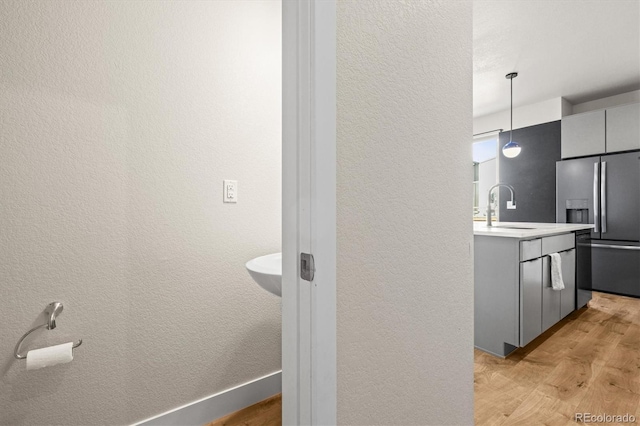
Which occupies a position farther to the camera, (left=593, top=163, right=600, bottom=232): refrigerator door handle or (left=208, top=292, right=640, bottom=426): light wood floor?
(left=593, top=163, right=600, bottom=232): refrigerator door handle

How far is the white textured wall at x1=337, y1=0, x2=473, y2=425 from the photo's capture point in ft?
2.30

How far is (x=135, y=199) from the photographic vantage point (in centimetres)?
133

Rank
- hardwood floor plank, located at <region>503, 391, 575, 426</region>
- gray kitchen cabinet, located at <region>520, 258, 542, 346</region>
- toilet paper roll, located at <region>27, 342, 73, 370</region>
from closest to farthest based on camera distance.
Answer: toilet paper roll, located at <region>27, 342, 73, 370</region>
hardwood floor plank, located at <region>503, 391, 575, 426</region>
gray kitchen cabinet, located at <region>520, 258, 542, 346</region>

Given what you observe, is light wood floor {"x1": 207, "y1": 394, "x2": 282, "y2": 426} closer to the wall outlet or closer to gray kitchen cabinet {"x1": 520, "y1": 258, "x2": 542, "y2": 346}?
the wall outlet

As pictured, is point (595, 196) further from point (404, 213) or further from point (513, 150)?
point (404, 213)

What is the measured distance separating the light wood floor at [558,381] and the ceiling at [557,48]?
8.56ft

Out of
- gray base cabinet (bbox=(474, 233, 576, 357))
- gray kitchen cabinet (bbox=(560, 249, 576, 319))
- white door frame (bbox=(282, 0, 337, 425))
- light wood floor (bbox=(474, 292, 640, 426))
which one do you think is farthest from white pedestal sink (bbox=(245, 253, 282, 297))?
gray kitchen cabinet (bbox=(560, 249, 576, 319))

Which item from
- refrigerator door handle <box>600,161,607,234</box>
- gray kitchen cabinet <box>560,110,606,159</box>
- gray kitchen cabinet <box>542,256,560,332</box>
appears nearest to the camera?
gray kitchen cabinet <box>542,256,560,332</box>

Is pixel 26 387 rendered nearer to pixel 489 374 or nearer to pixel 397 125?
pixel 397 125

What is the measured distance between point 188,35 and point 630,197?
453cm

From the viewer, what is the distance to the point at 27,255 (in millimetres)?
1138

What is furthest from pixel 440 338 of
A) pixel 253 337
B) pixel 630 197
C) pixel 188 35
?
pixel 630 197

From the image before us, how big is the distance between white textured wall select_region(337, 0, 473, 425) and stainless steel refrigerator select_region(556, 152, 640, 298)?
3.15m

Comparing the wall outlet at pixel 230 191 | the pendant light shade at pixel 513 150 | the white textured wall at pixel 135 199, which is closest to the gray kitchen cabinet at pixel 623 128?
the pendant light shade at pixel 513 150
